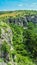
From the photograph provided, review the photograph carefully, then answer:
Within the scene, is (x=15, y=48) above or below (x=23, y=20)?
above

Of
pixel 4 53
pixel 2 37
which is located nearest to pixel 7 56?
pixel 4 53

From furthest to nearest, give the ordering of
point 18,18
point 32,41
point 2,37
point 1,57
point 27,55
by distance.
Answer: point 18,18 → point 32,41 → point 27,55 → point 2,37 → point 1,57

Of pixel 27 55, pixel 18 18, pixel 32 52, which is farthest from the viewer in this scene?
pixel 18 18

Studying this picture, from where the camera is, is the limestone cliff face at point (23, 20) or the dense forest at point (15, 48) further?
the limestone cliff face at point (23, 20)

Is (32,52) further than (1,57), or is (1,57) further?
(32,52)

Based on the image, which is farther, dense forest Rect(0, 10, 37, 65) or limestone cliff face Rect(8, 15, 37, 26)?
limestone cliff face Rect(8, 15, 37, 26)

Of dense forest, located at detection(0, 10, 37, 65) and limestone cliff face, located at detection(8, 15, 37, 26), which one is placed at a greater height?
dense forest, located at detection(0, 10, 37, 65)

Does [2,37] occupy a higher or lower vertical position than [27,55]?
higher

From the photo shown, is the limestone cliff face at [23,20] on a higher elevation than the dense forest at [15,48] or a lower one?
lower

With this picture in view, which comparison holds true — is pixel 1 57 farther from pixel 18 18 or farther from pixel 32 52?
pixel 18 18

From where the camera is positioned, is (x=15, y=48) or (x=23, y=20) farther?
(x=23, y=20)
